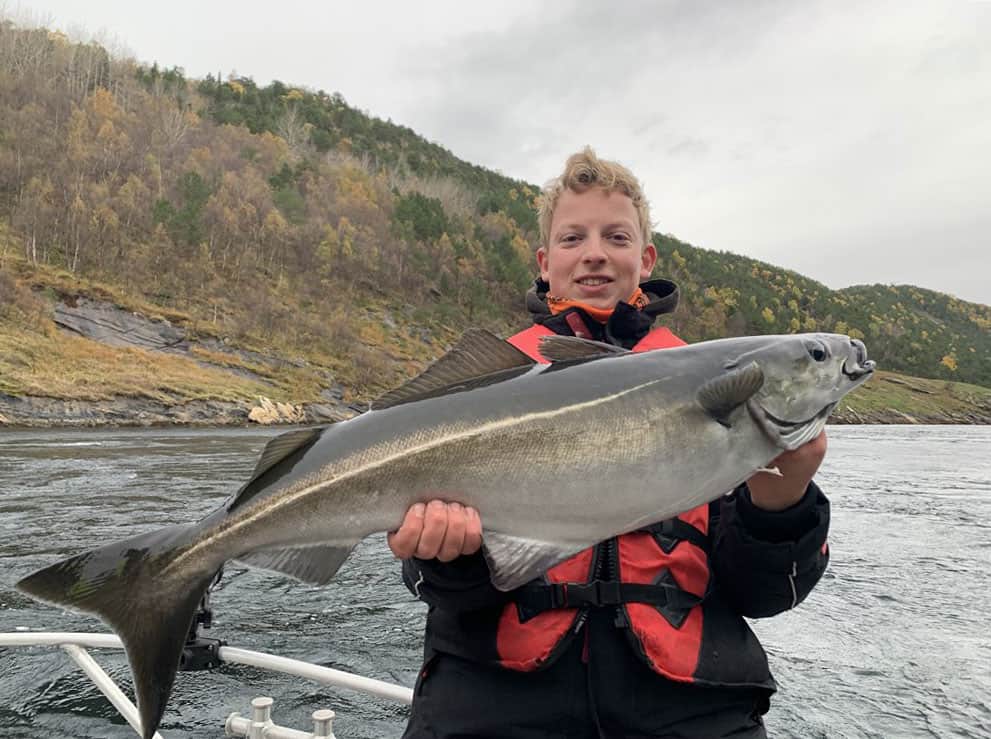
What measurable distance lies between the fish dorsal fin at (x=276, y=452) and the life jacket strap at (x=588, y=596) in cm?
92

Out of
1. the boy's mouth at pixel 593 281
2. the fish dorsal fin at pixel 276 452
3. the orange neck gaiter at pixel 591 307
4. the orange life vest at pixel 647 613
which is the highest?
the boy's mouth at pixel 593 281

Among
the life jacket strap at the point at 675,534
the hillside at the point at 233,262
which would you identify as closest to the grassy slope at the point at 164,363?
the hillside at the point at 233,262

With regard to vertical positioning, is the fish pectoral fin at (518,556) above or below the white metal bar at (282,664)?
above

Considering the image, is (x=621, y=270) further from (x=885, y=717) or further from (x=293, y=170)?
(x=293, y=170)

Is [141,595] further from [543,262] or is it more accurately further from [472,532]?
[543,262]

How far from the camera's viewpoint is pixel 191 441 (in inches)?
1070

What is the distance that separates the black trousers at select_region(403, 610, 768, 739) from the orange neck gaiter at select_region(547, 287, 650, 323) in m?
1.26

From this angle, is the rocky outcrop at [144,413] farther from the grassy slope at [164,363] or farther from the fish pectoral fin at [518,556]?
the fish pectoral fin at [518,556]

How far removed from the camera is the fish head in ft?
7.01

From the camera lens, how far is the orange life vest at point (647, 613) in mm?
2227

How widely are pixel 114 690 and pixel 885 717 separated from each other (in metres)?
5.85

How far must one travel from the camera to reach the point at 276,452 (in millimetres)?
2398

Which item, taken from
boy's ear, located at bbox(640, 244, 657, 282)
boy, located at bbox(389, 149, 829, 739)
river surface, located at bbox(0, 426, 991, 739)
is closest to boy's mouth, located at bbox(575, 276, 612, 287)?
boy's ear, located at bbox(640, 244, 657, 282)

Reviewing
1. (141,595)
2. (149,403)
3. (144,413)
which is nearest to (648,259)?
(141,595)
